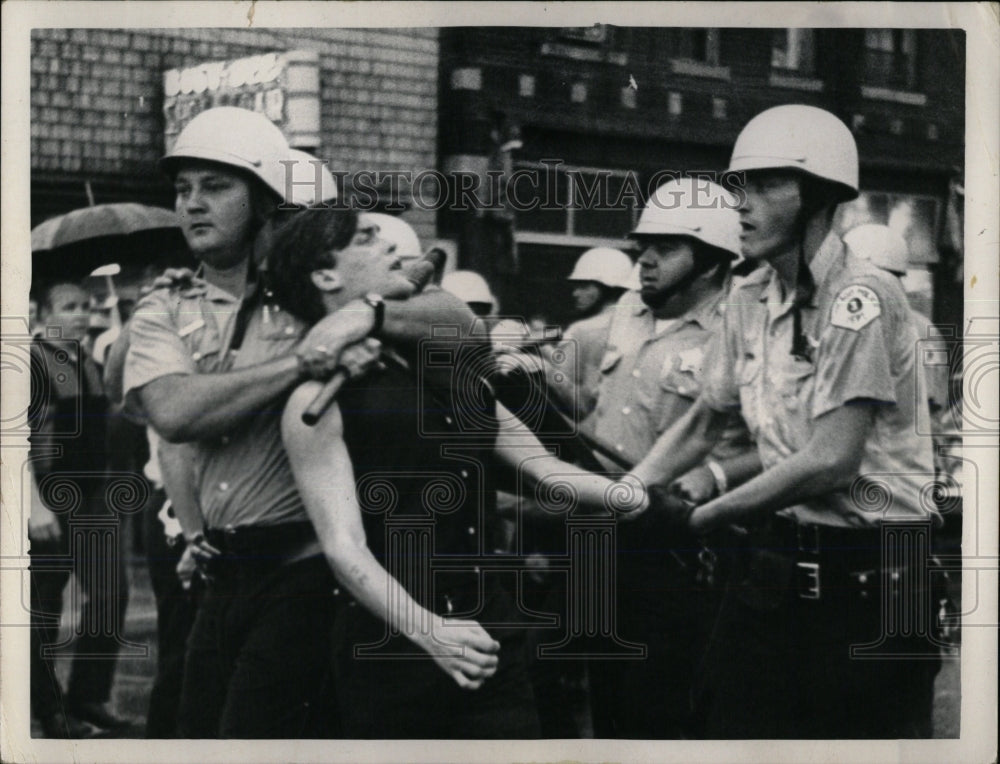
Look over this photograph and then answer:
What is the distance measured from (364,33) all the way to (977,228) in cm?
273

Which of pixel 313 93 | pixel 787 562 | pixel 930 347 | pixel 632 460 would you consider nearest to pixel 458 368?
pixel 632 460

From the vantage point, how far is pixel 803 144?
4.31m

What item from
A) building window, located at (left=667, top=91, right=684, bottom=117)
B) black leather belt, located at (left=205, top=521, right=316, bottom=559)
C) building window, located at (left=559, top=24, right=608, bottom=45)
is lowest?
black leather belt, located at (left=205, top=521, right=316, bottom=559)

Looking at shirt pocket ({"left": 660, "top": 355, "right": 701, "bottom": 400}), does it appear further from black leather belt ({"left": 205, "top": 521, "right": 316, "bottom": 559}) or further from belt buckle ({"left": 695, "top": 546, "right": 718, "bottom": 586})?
black leather belt ({"left": 205, "top": 521, "right": 316, "bottom": 559})

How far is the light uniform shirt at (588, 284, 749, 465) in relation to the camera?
4.30m

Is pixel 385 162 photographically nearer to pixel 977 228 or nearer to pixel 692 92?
pixel 692 92

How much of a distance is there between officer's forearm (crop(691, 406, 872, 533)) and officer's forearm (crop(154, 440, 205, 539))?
2.20m

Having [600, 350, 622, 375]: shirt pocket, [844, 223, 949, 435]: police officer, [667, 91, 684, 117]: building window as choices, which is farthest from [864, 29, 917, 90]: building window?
[600, 350, 622, 375]: shirt pocket

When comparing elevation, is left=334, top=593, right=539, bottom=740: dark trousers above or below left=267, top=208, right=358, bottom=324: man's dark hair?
below

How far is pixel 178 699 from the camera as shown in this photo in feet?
14.3

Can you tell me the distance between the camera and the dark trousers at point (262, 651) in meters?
4.29

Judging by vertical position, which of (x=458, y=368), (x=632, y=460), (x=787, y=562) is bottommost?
(x=787, y=562)

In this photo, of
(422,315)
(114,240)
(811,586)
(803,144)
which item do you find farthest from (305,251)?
(811,586)

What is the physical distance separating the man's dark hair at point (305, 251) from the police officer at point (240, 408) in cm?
7
